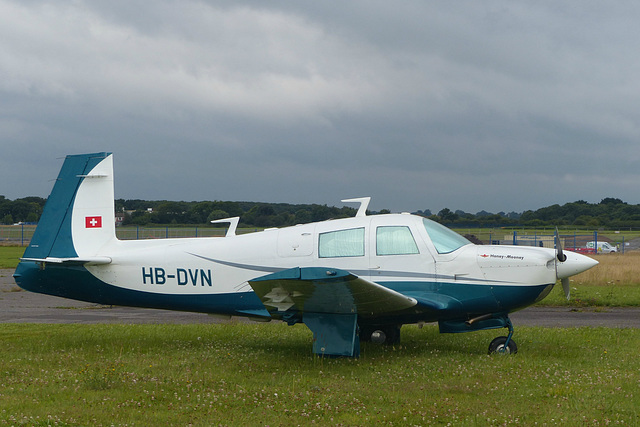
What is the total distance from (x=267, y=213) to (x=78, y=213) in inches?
451

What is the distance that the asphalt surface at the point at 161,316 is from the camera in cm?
1303

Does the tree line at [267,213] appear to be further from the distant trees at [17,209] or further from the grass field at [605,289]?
the grass field at [605,289]

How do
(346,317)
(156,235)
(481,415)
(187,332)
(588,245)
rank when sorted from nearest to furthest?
(481,415)
(346,317)
(187,332)
(588,245)
(156,235)

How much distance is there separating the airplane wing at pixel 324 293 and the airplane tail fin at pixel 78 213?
351 centimetres

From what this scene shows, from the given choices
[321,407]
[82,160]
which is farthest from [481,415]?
[82,160]

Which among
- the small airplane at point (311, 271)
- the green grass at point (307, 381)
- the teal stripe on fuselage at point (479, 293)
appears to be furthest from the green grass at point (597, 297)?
the teal stripe on fuselage at point (479, 293)

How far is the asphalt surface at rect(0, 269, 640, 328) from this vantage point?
42.8ft

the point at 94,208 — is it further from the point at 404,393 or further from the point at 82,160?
the point at 404,393

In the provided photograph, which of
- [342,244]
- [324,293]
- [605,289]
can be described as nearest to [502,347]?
[342,244]

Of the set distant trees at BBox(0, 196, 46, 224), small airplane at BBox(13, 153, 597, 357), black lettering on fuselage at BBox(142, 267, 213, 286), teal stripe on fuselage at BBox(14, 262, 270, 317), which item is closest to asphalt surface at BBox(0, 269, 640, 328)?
teal stripe on fuselage at BBox(14, 262, 270, 317)

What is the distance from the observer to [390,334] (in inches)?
396

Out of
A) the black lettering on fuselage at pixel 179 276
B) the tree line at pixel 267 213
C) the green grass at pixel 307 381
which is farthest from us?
the tree line at pixel 267 213

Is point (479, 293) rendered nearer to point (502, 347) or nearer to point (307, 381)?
point (502, 347)

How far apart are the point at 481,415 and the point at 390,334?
427cm
